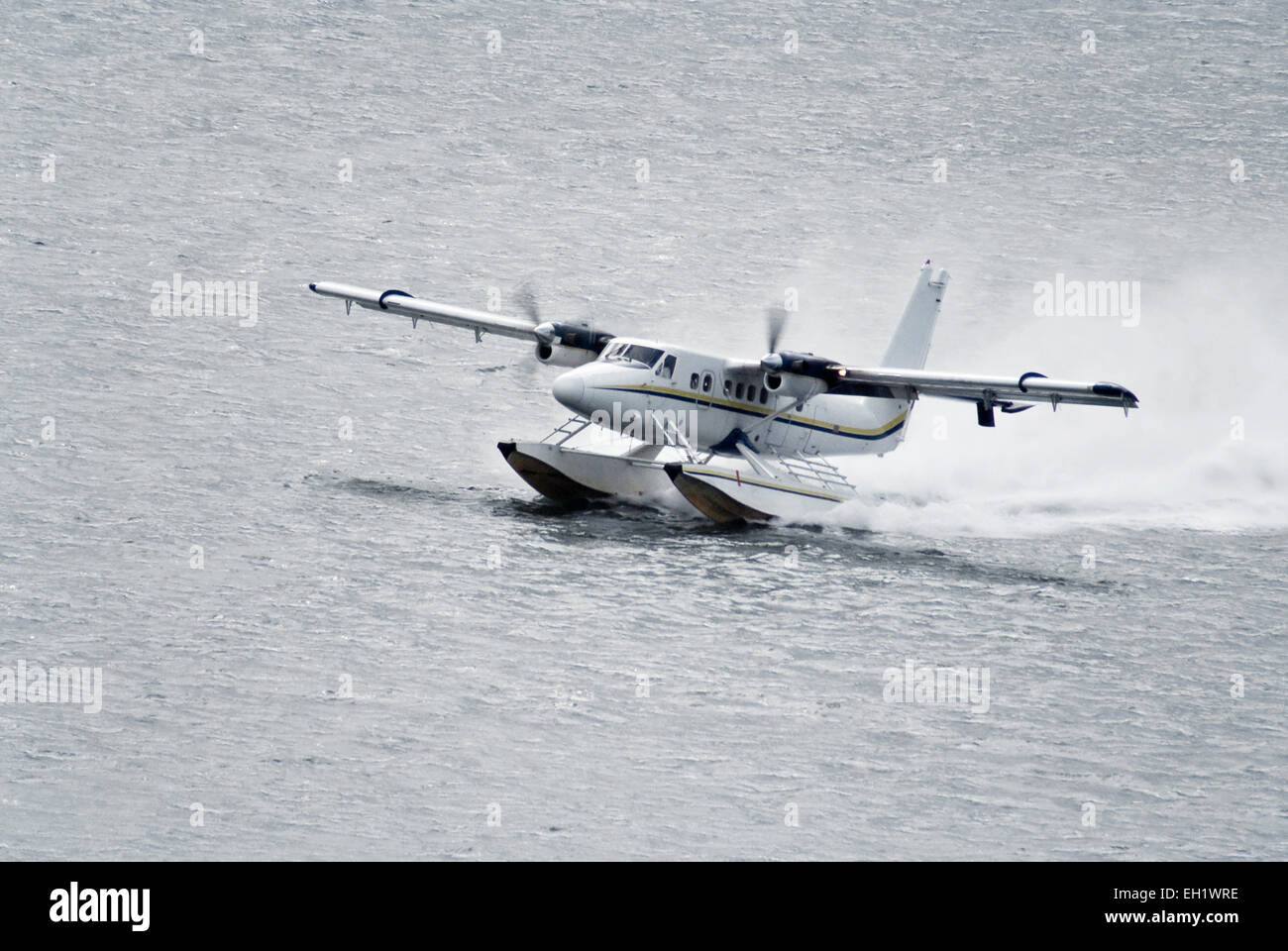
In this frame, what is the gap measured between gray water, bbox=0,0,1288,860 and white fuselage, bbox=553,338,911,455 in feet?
6.21

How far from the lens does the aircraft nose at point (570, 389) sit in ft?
131

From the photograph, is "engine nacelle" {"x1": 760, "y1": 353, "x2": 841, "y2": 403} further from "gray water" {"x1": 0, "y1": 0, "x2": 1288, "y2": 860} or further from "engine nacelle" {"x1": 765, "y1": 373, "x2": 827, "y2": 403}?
"gray water" {"x1": 0, "y1": 0, "x2": 1288, "y2": 860}

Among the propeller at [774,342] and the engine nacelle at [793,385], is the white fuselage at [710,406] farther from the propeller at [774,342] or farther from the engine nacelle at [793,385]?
the propeller at [774,342]

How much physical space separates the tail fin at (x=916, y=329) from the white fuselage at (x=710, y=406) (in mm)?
1817

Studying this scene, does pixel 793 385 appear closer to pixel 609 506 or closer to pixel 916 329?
pixel 609 506

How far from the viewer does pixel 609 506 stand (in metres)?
43.7

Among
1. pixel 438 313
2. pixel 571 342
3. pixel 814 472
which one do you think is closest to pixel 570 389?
pixel 571 342

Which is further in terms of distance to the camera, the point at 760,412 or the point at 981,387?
the point at 760,412

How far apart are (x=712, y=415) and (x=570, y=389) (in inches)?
186

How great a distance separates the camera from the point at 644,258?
81.8m

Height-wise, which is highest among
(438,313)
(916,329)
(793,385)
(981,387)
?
(438,313)

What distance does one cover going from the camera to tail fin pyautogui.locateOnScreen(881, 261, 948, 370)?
161ft
